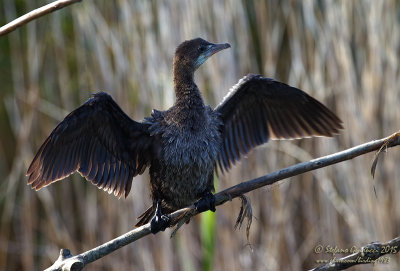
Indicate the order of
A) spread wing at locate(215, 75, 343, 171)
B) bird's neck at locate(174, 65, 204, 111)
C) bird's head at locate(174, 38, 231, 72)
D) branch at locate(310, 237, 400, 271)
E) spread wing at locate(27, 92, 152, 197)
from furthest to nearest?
1. spread wing at locate(215, 75, 343, 171)
2. bird's head at locate(174, 38, 231, 72)
3. bird's neck at locate(174, 65, 204, 111)
4. spread wing at locate(27, 92, 152, 197)
5. branch at locate(310, 237, 400, 271)

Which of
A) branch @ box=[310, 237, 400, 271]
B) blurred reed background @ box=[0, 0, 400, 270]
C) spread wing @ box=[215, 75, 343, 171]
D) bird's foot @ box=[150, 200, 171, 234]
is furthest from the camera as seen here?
blurred reed background @ box=[0, 0, 400, 270]

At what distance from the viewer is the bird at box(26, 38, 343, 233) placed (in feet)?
11.1

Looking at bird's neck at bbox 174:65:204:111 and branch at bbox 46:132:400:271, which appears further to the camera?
bird's neck at bbox 174:65:204:111

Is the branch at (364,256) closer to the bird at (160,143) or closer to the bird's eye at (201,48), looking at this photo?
the bird at (160,143)

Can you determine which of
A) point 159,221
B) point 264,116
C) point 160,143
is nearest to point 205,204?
point 159,221

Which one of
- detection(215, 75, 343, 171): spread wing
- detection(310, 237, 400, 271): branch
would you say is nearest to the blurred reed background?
detection(215, 75, 343, 171): spread wing

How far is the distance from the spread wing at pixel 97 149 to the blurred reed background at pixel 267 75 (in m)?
0.97

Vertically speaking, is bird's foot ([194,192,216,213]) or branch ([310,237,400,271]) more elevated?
bird's foot ([194,192,216,213])

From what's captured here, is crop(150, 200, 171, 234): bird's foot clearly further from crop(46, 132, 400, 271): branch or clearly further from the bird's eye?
the bird's eye

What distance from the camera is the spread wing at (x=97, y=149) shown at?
3.37 m

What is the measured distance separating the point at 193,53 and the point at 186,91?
0.91 feet

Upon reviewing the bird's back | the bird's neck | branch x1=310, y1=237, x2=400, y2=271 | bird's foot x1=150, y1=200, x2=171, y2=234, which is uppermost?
the bird's neck

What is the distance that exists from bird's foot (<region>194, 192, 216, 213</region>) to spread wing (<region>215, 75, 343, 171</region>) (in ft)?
1.78

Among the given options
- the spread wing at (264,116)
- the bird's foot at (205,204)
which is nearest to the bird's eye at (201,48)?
the spread wing at (264,116)
